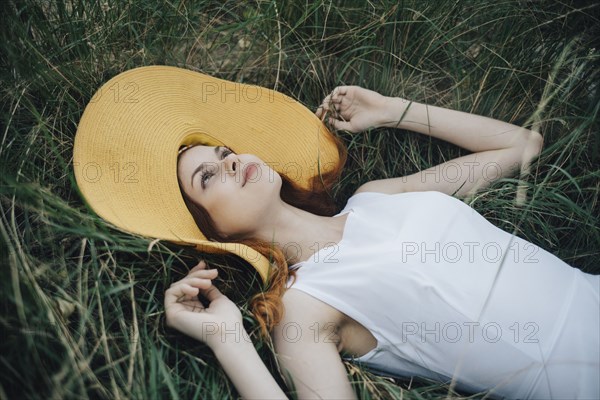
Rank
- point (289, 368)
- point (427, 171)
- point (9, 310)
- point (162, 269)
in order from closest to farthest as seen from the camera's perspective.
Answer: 1. point (9, 310)
2. point (289, 368)
3. point (162, 269)
4. point (427, 171)

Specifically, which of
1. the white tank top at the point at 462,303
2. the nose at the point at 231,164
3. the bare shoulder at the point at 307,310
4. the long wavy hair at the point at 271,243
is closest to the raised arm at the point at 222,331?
the long wavy hair at the point at 271,243

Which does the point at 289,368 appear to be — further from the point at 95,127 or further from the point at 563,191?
the point at 563,191

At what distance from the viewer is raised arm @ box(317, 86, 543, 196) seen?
8.73 ft

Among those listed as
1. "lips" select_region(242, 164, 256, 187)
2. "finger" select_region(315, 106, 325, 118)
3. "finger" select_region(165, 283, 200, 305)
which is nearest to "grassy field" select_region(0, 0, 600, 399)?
"finger" select_region(165, 283, 200, 305)

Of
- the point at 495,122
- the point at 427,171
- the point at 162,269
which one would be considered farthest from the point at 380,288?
the point at 495,122

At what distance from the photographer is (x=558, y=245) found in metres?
2.76

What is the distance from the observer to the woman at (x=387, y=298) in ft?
6.65

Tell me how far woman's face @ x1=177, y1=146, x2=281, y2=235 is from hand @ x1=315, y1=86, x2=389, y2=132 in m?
0.73


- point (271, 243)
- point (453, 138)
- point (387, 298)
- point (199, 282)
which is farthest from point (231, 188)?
point (453, 138)

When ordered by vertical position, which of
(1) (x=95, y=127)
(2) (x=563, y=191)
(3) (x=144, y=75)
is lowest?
(2) (x=563, y=191)

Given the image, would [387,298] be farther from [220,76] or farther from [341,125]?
[220,76]

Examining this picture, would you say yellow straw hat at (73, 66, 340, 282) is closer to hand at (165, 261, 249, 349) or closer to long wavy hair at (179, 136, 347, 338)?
long wavy hair at (179, 136, 347, 338)

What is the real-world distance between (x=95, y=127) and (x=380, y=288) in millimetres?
1506

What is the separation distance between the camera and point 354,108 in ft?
9.43
